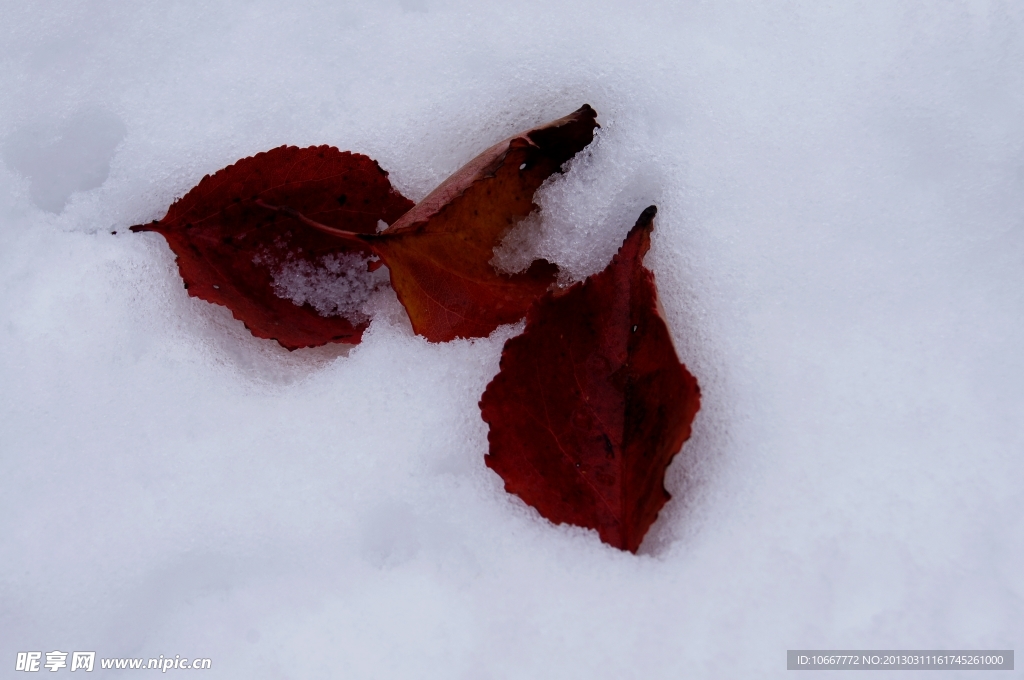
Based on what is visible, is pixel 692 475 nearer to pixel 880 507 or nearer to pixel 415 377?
pixel 880 507

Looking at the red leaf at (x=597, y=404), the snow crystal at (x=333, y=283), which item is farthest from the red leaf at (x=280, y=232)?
the red leaf at (x=597, y=404)

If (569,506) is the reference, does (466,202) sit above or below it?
above

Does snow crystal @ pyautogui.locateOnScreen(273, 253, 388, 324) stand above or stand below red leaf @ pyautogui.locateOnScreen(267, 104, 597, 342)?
below

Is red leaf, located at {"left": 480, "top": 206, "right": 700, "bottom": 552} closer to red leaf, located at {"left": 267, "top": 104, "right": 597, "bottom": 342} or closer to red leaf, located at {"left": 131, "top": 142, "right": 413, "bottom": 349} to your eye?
red leaf, located at {"left": 267, "top": 104, "right": 597, "bottom": 342}

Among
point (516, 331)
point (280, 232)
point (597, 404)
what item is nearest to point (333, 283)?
point (280, 232)

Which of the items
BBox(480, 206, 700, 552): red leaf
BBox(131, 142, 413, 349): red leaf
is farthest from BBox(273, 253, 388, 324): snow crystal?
BBox(480, 206, 700, 552): red leaf

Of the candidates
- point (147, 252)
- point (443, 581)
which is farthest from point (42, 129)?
point (443, 581)

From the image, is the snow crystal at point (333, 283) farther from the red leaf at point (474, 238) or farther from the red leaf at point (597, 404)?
the red leaf at point (597, 404)
